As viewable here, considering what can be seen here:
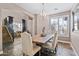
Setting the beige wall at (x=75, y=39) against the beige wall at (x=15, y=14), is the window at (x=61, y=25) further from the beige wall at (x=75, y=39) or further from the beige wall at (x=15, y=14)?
the beige wall at (x=15, y=14)

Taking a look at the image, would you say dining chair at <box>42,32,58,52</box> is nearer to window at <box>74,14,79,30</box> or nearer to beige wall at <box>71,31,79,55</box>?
beige wall at <box>71,31,79,55</box>

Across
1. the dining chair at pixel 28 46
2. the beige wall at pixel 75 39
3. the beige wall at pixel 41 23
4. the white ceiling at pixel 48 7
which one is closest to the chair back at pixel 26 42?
the dining chair at pixel 28 46

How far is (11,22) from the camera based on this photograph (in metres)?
1.62

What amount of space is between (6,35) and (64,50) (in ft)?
3.50

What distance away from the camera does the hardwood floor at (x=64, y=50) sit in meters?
1.66

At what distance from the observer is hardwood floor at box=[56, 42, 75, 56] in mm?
1657

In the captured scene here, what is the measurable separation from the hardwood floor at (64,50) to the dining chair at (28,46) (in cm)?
→ 37

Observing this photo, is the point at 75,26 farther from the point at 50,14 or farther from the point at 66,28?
the point at 50,14

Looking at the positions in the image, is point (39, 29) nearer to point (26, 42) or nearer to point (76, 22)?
point (26, 42)

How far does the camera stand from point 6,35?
1.62 m

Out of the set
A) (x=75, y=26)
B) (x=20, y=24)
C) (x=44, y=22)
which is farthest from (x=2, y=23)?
(x=75, y=26)

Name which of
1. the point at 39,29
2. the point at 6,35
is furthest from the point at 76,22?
the point at 6,35

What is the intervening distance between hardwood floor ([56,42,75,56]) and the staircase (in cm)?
86

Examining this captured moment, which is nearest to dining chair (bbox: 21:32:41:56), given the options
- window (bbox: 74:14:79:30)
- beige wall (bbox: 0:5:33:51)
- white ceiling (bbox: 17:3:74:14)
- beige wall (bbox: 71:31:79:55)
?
beige wall (bbox: 0:5:33:51)
